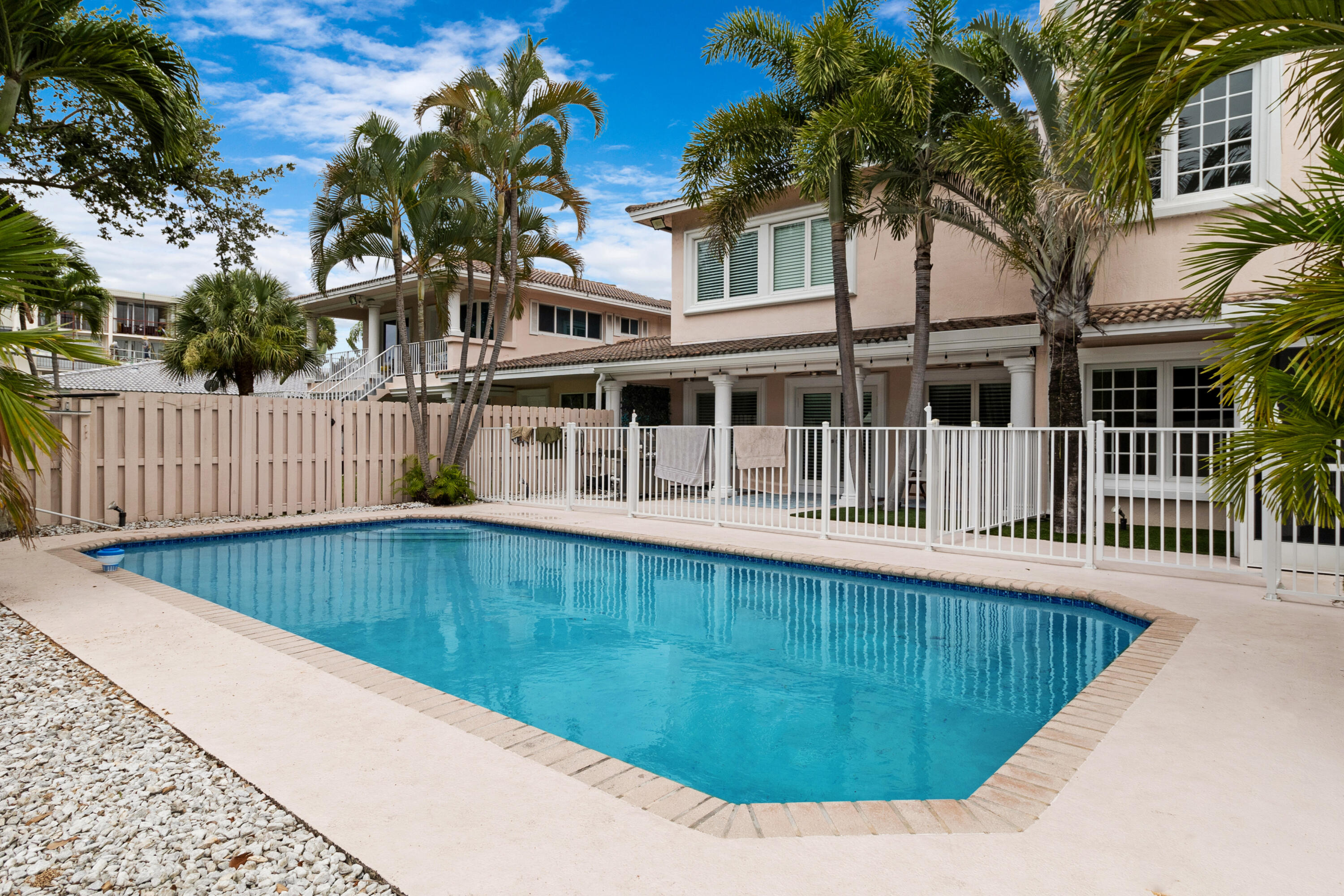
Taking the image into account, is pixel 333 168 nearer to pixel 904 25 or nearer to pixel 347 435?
pixel 347 435

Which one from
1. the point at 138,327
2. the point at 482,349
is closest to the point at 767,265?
the point at 482,349

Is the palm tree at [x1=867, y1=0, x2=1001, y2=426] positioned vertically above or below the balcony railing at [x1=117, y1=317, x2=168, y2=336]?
below

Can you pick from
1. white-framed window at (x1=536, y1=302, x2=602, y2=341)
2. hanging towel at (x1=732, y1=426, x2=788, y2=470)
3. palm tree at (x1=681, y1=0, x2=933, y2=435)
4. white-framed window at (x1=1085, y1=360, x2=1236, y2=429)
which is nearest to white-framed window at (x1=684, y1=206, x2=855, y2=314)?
palm tree at (x1=681, y1=0, x2=933, y2=435)

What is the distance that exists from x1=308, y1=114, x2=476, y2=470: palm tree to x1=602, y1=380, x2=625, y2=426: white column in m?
4.90

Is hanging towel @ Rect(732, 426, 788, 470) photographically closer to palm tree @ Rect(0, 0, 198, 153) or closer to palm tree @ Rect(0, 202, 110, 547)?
palm tree @ Rect(0, 0, 198, 153)

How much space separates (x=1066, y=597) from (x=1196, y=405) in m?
6.70

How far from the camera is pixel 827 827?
280 cm

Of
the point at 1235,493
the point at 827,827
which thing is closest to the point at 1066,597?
the point at 1235,493

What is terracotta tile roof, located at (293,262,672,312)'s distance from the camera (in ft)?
77.5

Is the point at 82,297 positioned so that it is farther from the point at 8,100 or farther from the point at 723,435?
the point at 723,435

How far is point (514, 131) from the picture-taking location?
13500 mm

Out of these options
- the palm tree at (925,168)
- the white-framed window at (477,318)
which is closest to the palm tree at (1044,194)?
the palm tree at (925,168)

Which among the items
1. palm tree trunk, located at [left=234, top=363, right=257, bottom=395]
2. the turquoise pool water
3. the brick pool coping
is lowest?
the turquoise pool water

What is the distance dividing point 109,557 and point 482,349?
26.2ft
